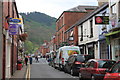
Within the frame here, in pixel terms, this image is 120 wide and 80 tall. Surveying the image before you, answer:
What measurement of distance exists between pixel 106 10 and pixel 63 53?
622 centimetres

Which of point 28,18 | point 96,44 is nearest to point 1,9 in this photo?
point 96,44

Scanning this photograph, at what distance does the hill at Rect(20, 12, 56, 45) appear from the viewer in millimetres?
147375

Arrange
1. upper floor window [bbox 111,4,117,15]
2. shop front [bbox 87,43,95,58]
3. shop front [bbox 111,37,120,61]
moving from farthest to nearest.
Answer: shop front [bbox 87,43,95,58]
upper floor window [bbox 111,4,117,15]
shop front [bbox 111,37,120,61]

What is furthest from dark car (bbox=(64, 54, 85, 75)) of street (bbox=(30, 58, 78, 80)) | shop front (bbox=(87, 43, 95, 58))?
shop front (bbox=(87, 43, 95, 58))

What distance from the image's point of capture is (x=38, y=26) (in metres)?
168

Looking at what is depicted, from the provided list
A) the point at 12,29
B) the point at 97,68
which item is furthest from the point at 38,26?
the point at 97,68

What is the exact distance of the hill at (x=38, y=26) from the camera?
147375mm

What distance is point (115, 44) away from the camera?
70.2 ft

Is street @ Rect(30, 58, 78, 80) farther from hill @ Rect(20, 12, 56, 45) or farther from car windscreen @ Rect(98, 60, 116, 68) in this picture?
hill @ Rect(20, 12, 56, 45)

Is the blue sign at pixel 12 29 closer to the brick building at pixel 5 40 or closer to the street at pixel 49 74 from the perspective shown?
the brick building at pixel 5 40

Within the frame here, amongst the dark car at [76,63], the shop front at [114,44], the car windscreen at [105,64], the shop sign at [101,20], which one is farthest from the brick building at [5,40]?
the shop front at [114,44]

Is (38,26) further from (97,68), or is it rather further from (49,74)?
(97,68)

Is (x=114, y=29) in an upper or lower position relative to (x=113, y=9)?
lower

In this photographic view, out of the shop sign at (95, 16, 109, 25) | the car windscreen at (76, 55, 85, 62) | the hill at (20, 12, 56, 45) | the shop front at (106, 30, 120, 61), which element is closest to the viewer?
the car windscreen at (76, 55, 85, 62)
